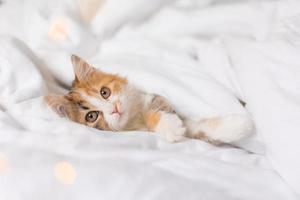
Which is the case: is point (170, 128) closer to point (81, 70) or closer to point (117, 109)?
point (117, 109)

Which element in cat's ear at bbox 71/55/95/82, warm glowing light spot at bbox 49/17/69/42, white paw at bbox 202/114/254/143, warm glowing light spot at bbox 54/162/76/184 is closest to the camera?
warm glowing light spot at bbox 54/162/76/184

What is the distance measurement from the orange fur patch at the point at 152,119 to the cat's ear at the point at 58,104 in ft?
0.57

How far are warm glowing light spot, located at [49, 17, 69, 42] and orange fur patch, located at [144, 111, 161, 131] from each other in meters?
0.43

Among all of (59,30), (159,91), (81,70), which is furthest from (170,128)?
(59,30)

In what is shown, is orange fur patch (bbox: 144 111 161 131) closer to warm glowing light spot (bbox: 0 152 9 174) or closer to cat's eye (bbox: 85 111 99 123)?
cat's eye (bbox: 85 111 99 123)

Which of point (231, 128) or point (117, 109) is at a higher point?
point (117, 109)

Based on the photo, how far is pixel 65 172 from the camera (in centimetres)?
75

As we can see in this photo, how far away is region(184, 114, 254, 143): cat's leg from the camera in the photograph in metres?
0.86

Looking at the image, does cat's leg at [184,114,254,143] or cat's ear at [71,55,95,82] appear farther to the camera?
cat's ear at [71,55,95,82]

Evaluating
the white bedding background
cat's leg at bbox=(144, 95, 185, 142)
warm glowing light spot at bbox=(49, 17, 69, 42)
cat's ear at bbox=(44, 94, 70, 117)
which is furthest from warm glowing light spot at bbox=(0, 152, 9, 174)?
warm glowing light spot at bbox=(49, 17, 69, 42)

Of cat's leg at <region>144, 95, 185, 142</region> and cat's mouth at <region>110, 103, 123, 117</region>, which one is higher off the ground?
cat's mouth at <region>110, 103, 123, 117</region>

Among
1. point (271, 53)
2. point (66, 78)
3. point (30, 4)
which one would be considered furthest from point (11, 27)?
point (271, 53)

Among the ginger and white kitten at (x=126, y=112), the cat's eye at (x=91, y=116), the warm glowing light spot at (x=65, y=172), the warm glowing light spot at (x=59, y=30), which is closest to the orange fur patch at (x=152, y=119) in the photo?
the ginger and white kitten at (x=126, y=112)

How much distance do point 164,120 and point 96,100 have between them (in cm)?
16
